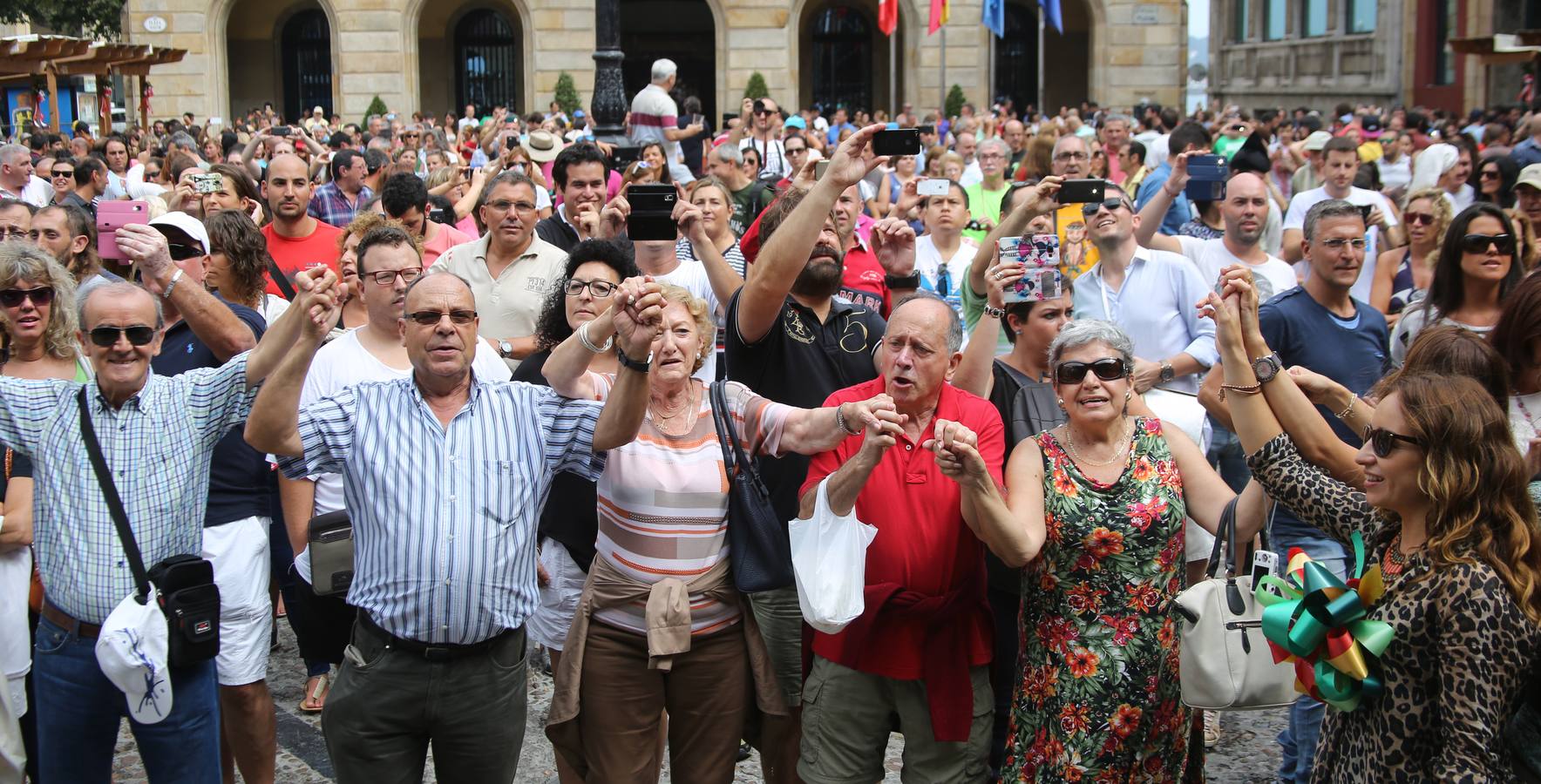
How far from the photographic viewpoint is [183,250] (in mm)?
5445

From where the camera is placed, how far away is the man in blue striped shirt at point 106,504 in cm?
406

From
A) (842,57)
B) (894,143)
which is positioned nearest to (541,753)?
(894,143)

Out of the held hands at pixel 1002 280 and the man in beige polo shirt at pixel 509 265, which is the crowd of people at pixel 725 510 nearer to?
the held hands at pixel 1002 280

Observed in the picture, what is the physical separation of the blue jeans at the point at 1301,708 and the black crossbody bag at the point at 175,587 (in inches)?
136

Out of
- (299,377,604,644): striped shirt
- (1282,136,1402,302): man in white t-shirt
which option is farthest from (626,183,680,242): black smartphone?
(1282,136,1402,302): man in white t-shirt

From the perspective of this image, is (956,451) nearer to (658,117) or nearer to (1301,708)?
(1301,708)

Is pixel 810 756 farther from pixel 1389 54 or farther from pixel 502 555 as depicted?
pixel 1389 54

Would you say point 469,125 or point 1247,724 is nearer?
point 1247,724

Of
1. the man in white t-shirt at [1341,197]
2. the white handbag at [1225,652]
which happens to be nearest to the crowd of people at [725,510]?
the white handbag at [1225,652]

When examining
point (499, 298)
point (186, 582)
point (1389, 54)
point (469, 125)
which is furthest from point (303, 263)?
point (1389, 54)

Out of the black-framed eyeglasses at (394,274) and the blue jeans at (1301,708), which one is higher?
the black-framed eyeglasses at (394,274)

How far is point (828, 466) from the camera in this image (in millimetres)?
4223

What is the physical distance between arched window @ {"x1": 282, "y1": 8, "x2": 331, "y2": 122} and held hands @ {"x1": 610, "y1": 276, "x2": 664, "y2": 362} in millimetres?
35781

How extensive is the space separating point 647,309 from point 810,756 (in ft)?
4.85
